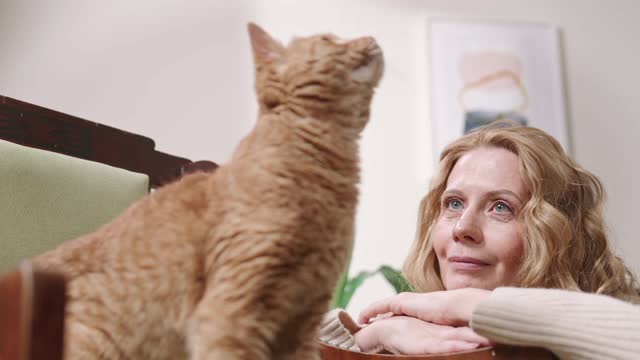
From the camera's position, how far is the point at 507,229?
108 cm

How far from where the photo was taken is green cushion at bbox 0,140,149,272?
2.92 feet

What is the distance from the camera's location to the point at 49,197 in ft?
3.11

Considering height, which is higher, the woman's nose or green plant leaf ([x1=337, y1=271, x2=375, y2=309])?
the woman's nose

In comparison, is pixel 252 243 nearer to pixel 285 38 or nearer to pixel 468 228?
pixel 468 228

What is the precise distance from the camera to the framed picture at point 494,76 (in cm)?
231

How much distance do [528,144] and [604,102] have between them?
1.57m

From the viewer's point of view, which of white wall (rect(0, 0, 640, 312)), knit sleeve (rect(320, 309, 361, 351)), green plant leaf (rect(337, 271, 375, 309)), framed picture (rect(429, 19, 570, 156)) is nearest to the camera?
knit sleeve (rect(320, 309, 361, 351))

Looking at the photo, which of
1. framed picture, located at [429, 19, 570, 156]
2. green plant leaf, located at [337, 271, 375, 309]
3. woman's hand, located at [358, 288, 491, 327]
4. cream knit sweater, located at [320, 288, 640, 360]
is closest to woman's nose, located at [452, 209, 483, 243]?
woman's hand, located at [358, 288, 491, 327]

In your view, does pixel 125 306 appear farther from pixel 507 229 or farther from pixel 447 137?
pixel 447 137

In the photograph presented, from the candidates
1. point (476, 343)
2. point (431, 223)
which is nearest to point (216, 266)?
point (476, 343)

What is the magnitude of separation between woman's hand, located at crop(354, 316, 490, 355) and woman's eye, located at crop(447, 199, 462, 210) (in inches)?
12.9

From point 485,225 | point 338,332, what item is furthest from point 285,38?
point 338,332

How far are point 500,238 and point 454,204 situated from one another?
122 mm

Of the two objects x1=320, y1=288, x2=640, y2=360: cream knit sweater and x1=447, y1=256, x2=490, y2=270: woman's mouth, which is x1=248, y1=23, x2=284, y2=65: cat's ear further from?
x1=447, y1=256, x2=490, y2=270: woman's mouth
